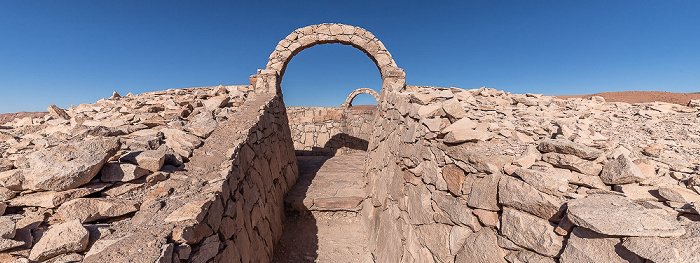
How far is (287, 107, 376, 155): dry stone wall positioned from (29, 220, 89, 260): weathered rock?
8116 mm

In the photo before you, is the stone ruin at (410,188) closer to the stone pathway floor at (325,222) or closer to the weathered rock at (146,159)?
the weathered rock at (146,159)

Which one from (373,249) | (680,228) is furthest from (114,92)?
(680,228)

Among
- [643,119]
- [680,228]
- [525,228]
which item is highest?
[643,119]

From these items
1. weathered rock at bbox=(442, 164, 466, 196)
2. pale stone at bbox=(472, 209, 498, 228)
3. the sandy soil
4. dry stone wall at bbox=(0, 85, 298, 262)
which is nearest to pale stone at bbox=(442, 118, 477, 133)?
weathered rock at bbox=(442, 164, 466, 196)

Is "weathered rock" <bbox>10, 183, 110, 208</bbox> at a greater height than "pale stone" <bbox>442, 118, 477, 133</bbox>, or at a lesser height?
lesser

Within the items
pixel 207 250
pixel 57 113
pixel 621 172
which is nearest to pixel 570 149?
pixel 621 172

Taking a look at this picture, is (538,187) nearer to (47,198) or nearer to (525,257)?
(525,257)

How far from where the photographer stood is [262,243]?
3.03m

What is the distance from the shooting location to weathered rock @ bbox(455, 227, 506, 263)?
1.67 metres

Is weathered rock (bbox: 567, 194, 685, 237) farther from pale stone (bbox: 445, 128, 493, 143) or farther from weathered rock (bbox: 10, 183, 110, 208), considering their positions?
weathered rock (bbox: 10, 183, 110, 208)

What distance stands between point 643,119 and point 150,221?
4.98 metres

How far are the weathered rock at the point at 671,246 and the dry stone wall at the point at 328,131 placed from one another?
8498mm

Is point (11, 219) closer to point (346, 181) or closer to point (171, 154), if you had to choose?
point (171, 154)

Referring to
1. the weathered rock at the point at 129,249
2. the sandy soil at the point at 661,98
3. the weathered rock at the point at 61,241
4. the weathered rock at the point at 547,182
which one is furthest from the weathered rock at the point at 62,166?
the sandy soil at the point at 661,98
